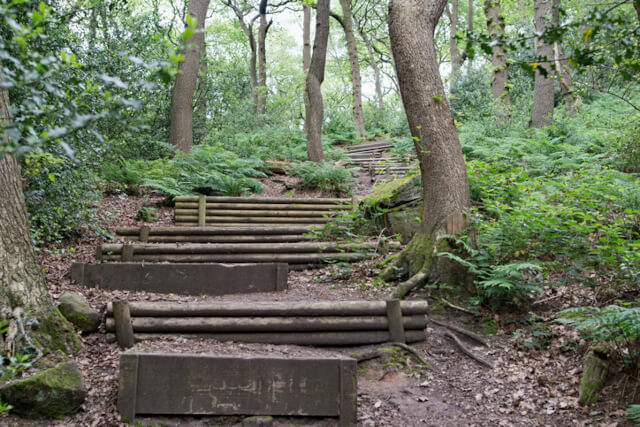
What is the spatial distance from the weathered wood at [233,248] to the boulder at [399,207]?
0.50 metres

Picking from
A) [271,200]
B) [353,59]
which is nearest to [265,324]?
[271,200]

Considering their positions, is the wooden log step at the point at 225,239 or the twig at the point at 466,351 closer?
the twig at the point at 466,351

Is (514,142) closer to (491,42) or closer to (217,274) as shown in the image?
(217,274)

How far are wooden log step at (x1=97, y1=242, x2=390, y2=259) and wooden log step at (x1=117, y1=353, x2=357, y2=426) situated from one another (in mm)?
3512

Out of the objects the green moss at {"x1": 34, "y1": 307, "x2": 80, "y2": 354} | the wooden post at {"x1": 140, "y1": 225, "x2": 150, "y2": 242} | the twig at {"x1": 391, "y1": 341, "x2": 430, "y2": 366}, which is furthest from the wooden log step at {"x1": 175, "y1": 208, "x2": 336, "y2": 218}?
the green moss at {"x1": 34, "y1": 307, "x2": 80, "y2": 354}

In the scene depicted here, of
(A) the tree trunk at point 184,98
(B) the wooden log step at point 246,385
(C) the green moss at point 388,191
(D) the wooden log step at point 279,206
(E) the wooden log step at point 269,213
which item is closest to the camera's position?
(B) the wooden log step at point 246,385

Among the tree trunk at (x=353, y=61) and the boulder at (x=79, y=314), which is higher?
the tree trunk at (x=353, y=61)

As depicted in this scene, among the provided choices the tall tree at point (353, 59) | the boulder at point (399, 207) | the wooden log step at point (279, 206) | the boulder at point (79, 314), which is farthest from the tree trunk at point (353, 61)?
the boulder at point (79, 314)

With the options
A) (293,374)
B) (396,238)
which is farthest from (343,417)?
(396,238)

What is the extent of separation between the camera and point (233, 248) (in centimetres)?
767

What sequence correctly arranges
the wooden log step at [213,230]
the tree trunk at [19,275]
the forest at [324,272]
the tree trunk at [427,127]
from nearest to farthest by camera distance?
the forest at [324,272]
the tree trunk at [19,275]
the tree trunk at [427,127]
the wooden log step at [213,230]

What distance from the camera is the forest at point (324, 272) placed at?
3.69 metres

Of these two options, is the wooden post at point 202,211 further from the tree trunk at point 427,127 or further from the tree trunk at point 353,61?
the tree trunk at point 353,61

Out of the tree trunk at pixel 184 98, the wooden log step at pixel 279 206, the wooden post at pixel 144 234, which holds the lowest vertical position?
the wooden post at pixel 144 234
